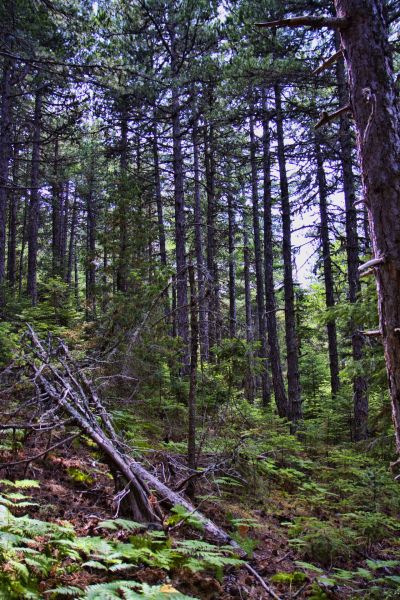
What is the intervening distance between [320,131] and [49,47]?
25.3 feet

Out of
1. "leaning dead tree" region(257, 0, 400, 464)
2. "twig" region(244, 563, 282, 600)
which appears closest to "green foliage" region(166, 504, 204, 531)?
"twig" region(244, 563, 282, 600)

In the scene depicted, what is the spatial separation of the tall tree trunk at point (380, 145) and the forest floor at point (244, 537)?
178cm

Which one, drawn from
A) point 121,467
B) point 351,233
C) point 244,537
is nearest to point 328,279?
point 351,233

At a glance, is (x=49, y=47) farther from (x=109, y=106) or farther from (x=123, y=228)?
(x=123, y=228)

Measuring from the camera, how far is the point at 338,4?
12.8ft

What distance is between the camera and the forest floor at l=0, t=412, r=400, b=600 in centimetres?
352

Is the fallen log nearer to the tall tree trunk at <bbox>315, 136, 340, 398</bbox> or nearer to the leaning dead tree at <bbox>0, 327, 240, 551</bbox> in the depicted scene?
the leaning dead tree at <bbox>0, 327, 240, 551</bbox>

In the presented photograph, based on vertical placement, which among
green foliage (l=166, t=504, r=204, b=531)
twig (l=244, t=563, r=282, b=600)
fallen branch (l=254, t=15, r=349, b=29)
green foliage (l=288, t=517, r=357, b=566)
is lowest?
green foliage (l=288, t=517, r=357, b=566)

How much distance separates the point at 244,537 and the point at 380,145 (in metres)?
4.36

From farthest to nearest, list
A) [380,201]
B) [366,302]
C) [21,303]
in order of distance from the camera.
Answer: [21,303] → [366,302] → [380,201]

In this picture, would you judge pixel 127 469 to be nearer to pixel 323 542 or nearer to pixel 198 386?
pixel 323 542

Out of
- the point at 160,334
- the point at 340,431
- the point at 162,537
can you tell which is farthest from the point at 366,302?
the point at 340,431

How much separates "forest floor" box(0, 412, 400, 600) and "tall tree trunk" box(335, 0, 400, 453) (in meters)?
1.78

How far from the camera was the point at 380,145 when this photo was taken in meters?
3.60
